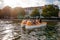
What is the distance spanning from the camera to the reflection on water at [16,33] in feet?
5.07

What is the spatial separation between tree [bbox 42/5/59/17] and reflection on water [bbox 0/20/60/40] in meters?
0.21

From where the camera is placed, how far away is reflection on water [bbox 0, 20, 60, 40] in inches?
60.9

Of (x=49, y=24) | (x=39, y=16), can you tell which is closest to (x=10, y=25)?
(x=39, y=16)

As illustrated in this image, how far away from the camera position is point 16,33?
5.26ft

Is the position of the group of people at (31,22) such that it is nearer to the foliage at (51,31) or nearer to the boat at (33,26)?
the boat at (33,26)

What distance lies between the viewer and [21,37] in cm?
155

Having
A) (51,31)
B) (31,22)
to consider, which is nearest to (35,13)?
(31,22)

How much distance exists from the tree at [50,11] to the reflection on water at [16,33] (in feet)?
0.69

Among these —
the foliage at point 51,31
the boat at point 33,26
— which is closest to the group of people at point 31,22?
the boat at point 33,26

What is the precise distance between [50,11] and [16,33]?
52cm

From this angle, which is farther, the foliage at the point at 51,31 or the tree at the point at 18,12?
the tree at the point at 18,12

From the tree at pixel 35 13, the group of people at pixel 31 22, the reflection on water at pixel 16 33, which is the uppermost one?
the tree at pixel 35 13

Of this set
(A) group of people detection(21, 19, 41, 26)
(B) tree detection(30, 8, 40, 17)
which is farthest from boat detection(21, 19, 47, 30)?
(B) tree detection(30, 8, 40, 17)

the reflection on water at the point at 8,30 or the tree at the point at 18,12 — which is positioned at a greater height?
the tree at the point at 18,12
